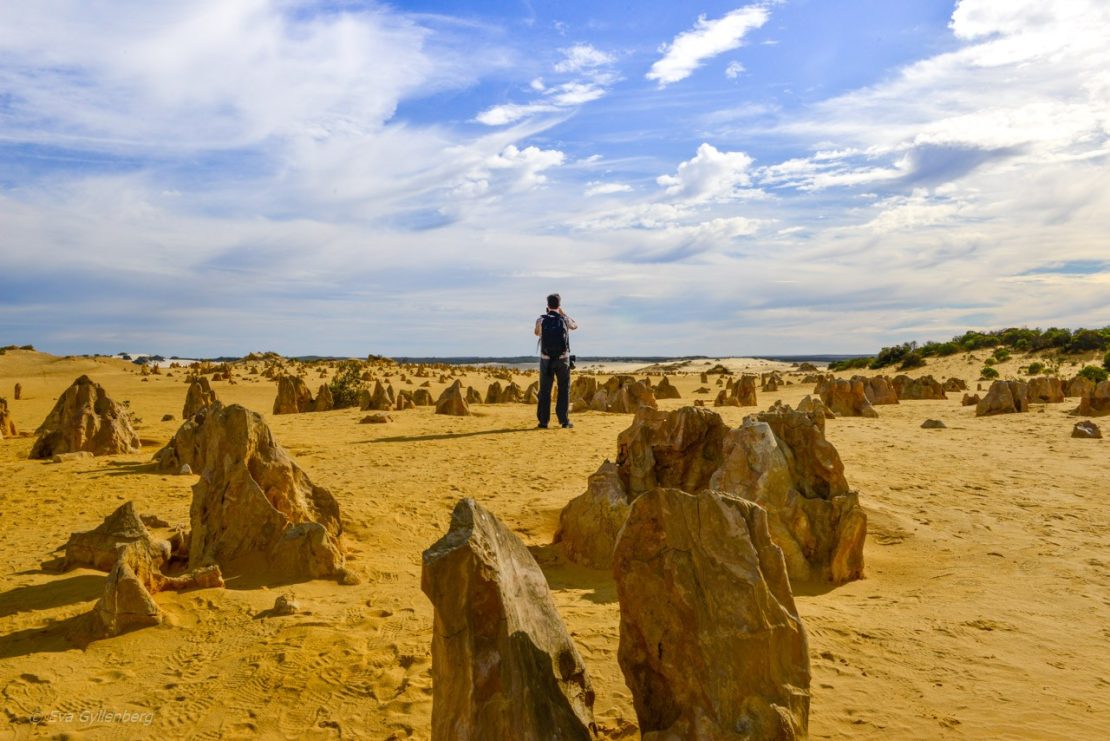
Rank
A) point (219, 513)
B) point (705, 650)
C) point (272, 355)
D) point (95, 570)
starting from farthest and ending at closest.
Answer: point (272, 355), point (219, 513), point (95, 570), point (705, 650)

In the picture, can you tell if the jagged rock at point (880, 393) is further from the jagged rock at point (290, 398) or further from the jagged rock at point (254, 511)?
the jagged rock at point (254, 511)

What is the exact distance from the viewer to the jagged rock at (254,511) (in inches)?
239

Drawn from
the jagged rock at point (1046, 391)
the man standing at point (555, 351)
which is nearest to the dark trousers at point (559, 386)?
the man standing at point (555, 351)

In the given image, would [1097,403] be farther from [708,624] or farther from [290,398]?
[290,398]

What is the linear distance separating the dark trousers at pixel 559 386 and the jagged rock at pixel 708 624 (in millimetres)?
10608

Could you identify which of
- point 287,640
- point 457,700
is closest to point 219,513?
point 287,640

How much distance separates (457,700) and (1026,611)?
180 inches

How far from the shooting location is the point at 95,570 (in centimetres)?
588

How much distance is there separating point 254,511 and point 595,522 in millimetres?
3207

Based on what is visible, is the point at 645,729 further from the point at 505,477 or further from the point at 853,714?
the point at 505,477

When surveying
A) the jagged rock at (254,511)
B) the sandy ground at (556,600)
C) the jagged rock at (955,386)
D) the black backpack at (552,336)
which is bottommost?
the sandy ground at (556,600)

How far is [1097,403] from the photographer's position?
1554 centimetres

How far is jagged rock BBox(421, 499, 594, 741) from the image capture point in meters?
2.88

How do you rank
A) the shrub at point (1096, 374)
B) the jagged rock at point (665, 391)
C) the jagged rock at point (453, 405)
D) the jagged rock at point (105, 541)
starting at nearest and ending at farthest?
the jagged rock at point (105, 541), the jagged rock at point (453, 405), the shrub at point (1096, 374), the jagged rock at point (665, 391)
